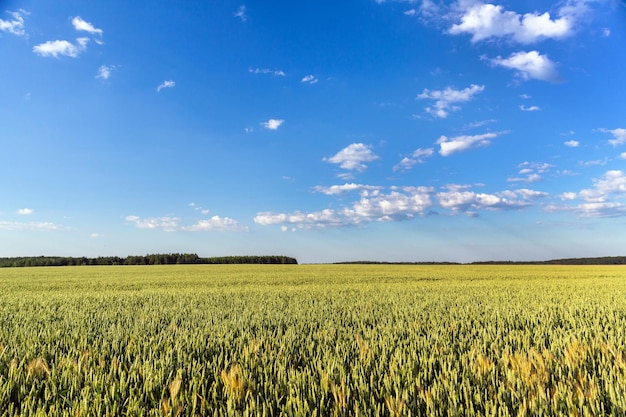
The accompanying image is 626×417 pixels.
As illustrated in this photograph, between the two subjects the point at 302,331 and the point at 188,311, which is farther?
the point at 188,311

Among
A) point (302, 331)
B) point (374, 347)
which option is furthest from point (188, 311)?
point (374, 347)

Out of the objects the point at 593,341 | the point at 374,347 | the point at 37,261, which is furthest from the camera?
the point at 37,261

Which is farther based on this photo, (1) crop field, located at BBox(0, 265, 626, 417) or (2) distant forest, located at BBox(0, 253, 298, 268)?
(2) distant forest, located at BBox(0, 253, 298, 268)

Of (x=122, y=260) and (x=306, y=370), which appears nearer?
(x=306, y=370)

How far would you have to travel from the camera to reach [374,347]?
158 inches

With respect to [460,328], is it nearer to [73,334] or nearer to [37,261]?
[73,334]

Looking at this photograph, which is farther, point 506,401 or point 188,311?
point 188,311

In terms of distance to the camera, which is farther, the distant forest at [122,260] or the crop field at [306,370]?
the distant forest at [122,260]

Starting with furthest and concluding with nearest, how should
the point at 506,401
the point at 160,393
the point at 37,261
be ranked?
the point at 37,261 < the point at 160,393 < the point at 506,401

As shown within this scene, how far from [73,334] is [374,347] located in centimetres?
396

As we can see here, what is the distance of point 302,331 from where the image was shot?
5.18 meters

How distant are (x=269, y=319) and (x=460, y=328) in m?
2.89

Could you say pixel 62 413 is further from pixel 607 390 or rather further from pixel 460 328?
pixel 460 328

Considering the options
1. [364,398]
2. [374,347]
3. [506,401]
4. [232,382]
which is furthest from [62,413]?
[506,401]
